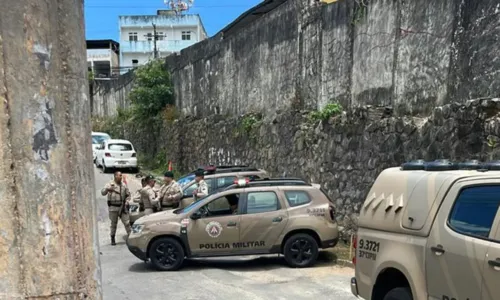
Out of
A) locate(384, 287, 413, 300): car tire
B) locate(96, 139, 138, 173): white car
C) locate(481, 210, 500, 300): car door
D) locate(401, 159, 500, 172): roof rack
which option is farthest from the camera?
locate(96, 139, 138, 173): white car

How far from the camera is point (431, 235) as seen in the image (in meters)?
4.78

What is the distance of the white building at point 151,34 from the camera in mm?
71625

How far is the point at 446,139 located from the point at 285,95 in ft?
24.0

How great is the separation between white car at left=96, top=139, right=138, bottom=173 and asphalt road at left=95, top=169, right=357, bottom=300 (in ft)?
48.8

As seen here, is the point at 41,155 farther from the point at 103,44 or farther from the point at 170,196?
the point at 103,44

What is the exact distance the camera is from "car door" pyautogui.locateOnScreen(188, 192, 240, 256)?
9.91m

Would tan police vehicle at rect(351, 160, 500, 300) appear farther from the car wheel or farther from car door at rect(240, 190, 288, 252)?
the car wheel

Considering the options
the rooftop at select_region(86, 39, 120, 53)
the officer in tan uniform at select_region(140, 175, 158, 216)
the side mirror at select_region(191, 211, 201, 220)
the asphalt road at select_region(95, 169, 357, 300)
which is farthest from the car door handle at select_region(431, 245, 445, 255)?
the rooftop at select_region(86, 39, 120, 53)

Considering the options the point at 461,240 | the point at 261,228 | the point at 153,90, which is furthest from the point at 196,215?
the point at 153,90

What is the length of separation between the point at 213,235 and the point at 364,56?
5315mm

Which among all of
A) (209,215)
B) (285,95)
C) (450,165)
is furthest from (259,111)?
(450,165)

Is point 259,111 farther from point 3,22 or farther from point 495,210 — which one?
point 3,22

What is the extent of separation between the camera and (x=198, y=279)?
906 cm

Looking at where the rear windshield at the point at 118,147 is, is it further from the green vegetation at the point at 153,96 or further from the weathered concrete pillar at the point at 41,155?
the weathered concrete pillar at the point at 41,155
